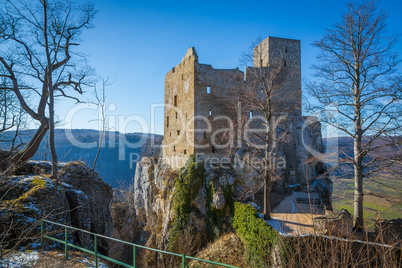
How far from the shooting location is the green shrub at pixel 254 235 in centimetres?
846

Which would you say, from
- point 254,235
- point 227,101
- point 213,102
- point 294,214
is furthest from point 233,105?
point 254,235

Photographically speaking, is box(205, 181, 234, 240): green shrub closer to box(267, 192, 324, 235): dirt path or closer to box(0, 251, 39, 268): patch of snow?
box(267, 192, 324, 235): dirt path

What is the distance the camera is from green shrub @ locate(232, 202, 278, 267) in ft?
27.8

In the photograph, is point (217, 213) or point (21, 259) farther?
point (217, 213)

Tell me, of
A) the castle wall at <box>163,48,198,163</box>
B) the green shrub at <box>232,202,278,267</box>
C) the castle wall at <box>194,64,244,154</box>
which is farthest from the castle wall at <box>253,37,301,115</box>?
the green shrub at <box>232,202,278,267</box>

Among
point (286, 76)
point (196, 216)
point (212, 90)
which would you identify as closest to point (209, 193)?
point (196, 216)

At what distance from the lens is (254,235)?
31.7 ft

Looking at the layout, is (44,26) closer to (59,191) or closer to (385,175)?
(59,191)

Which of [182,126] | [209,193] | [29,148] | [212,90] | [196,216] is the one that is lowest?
[196,216]

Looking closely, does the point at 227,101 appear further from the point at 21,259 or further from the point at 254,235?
the point at 21,259

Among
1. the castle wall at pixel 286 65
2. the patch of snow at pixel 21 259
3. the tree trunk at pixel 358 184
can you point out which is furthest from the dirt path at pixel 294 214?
the patch of snow at pixel 21 259

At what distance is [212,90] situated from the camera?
18594 mm

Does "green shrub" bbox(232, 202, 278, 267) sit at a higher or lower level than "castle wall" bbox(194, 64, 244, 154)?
lower

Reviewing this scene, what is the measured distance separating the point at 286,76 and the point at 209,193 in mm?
11030
